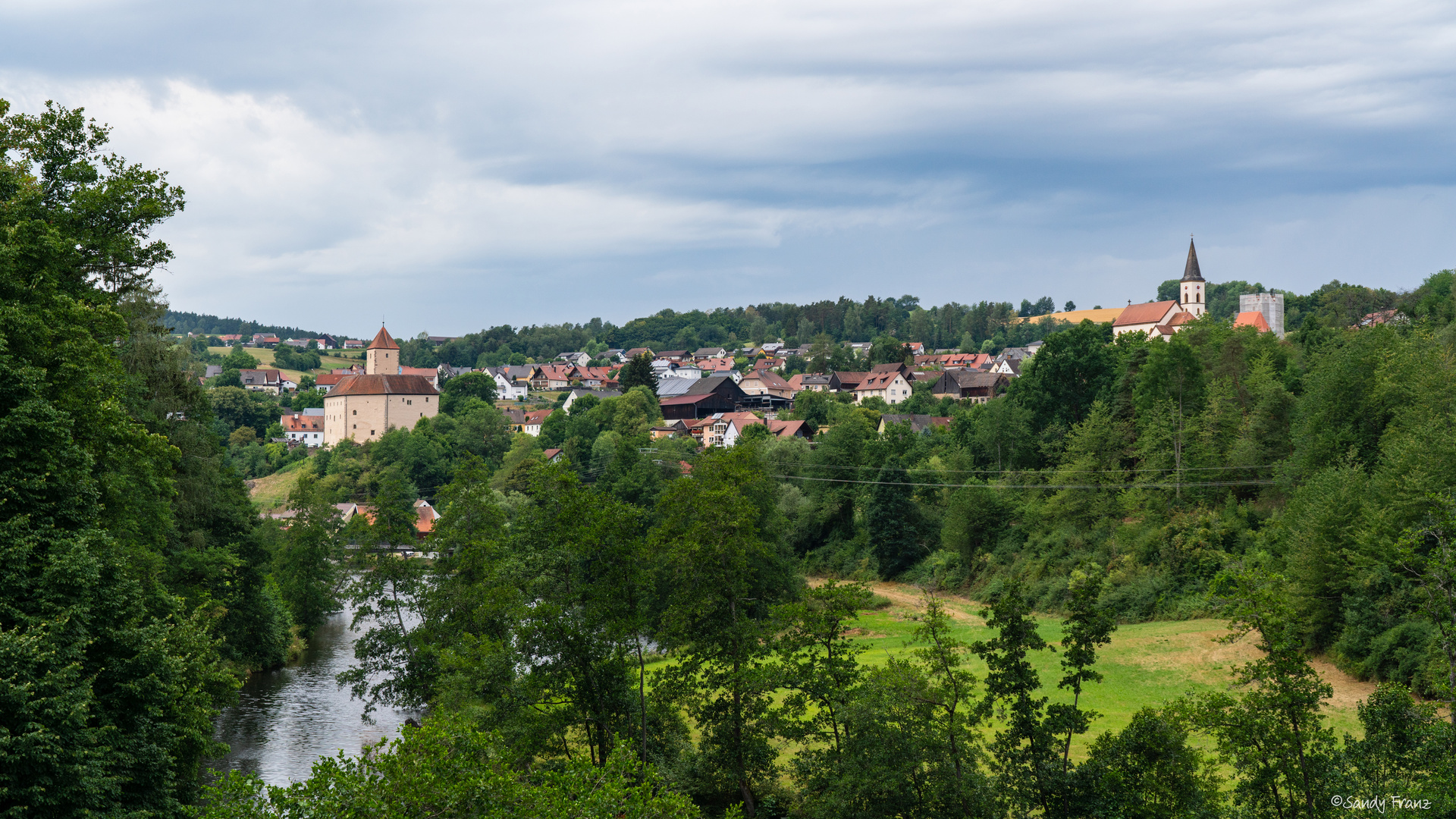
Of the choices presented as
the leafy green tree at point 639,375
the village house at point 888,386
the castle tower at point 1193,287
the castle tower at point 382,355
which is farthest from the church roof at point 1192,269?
the castle tower at point 382,355

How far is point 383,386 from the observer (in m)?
119

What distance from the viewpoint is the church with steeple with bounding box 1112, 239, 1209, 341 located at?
111125mm

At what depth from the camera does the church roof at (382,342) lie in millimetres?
129000

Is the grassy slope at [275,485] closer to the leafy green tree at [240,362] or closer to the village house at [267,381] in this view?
the leafy green tree at [240,362]

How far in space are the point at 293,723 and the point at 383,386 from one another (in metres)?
89.3

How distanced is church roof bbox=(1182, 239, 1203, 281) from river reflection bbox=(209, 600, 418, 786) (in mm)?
109139

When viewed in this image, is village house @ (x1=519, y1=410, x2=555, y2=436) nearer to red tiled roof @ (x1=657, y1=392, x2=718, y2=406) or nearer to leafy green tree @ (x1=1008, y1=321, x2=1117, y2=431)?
red tiled roof @ (x1=657, y1=392, x2=718, y2=406)

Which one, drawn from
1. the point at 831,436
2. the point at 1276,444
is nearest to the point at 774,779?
the point at 1276,444

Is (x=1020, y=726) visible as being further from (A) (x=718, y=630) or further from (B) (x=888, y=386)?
(B) (x=888, y=386)

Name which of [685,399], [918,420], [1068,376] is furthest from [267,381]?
[1068,376]

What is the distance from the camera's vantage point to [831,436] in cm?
7075

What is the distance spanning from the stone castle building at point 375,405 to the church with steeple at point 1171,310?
77.4 metres

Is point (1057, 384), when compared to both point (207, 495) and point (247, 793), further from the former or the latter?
point (247, 793)

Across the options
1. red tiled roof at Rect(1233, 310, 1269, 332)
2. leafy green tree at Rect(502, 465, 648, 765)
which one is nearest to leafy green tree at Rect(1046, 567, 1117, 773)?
leafy green tree at Rect(502, 465, 648, 765)
